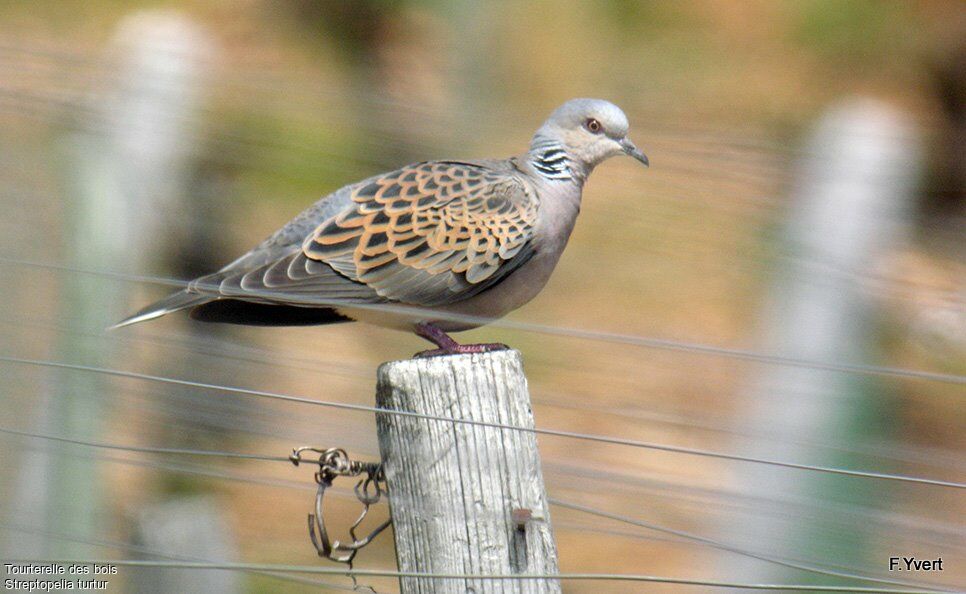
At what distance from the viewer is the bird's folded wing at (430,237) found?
3.75 metres

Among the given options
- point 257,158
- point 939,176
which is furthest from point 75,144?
point 939,176

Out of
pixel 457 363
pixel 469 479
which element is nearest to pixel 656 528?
pixel 469 479

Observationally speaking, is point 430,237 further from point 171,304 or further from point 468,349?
point 171,304

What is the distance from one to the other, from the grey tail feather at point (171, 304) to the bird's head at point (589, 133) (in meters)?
1.28

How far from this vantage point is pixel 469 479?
264cm

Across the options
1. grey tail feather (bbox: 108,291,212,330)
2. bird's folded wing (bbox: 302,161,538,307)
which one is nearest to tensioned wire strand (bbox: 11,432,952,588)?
grey tail feather (bbox: 108,291,212,330)

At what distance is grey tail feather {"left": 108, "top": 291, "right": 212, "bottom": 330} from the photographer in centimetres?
349

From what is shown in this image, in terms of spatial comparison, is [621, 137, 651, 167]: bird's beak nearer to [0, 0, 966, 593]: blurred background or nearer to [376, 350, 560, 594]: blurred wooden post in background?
[0, 0, 966, 593]: blurred background

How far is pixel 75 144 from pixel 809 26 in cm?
636

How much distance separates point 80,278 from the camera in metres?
3.27

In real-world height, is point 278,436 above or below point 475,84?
below

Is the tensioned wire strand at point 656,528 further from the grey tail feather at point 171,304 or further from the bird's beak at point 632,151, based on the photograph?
the bird's beak at point 632,151

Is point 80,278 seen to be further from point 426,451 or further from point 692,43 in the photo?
point 692,43

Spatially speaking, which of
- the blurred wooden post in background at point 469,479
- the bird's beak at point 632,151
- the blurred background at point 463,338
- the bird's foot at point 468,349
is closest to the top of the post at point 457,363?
the blurred wooden post in background at point 469,479
